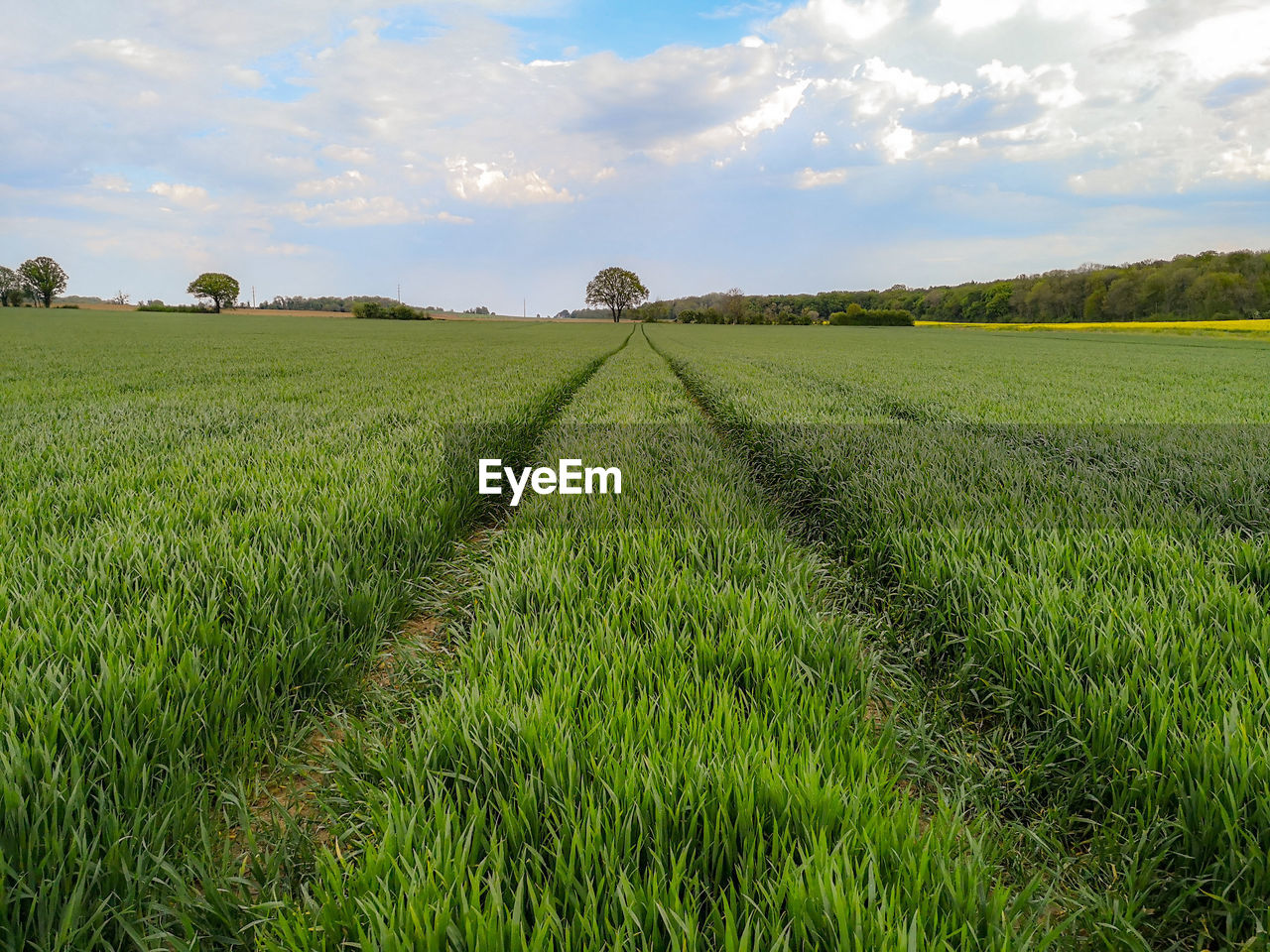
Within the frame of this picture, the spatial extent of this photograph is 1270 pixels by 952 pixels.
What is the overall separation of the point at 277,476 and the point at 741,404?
6.53 metres

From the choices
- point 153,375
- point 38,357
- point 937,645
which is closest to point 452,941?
point 937,645

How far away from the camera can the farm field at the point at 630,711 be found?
4.08 feet

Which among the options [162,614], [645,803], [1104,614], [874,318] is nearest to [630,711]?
[645,803]

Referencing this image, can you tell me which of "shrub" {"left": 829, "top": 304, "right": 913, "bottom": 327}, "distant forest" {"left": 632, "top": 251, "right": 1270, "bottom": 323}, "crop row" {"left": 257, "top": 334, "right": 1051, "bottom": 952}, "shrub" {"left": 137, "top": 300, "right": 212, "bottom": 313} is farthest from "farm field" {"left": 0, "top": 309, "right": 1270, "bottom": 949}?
"shrub" {"left": 137, "top": 300, "right": 212, "bottom": 313}

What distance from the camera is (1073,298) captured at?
8438 centimetres

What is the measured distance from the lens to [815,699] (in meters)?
1.86

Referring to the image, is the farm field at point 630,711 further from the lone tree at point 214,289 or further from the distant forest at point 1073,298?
the lone tree at point 214,289

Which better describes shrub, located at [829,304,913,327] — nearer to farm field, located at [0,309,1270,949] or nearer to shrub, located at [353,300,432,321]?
shrub, located at [353,300,432,321]

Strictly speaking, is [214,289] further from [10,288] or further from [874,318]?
[874,318]

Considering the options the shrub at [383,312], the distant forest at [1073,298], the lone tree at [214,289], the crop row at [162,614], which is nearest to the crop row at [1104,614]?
the crop row at [162,614]

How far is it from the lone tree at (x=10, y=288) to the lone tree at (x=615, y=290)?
9830cm

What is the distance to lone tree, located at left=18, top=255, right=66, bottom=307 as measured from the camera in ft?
327

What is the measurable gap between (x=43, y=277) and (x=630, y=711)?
148 meters

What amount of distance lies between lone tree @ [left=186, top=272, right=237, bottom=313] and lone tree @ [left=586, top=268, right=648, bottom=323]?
238ft
